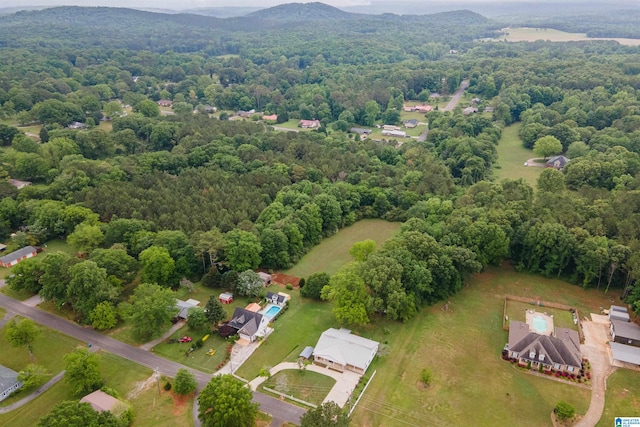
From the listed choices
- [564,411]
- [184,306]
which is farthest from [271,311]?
[564,411]

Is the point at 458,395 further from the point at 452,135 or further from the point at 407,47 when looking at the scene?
the point at 407,47

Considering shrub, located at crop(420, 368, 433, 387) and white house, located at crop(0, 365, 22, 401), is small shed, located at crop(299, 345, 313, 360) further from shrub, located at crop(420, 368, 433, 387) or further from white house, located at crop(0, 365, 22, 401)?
white house, located at crop(0, 365, 22, 401)

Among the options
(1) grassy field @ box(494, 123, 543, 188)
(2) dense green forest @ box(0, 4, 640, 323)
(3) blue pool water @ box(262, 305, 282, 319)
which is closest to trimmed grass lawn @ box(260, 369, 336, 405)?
(2) dense green forest @ box(0, 4, 640, 323)

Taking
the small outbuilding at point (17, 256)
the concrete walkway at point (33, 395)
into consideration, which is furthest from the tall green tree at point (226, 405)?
the small outbuilding at point (17, 256)

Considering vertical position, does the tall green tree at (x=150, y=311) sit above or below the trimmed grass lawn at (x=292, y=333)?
above

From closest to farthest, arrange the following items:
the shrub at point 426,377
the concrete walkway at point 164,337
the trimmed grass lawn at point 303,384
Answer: the trimmed grass lawn at point 303,384
the shrub at point 426,377
the concrete walkway at point 164,337

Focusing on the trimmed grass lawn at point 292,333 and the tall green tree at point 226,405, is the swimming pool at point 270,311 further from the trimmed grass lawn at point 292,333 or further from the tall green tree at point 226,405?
the tall green tree at point 226,405

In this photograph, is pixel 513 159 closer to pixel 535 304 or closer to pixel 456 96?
pixel 535 304
